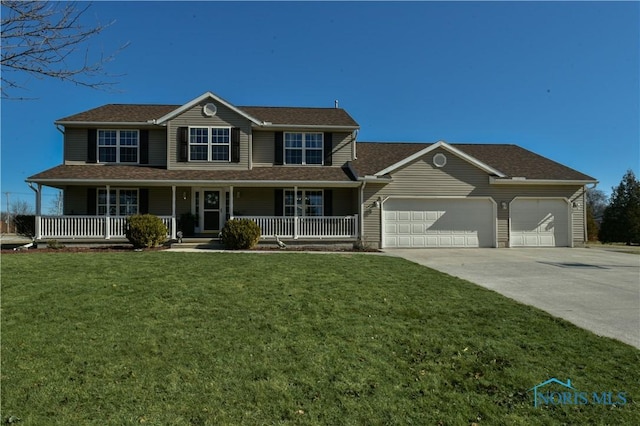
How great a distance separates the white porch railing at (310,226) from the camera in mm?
15336

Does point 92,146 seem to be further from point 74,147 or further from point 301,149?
point 301,149

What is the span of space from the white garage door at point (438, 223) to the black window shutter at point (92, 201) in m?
12.9

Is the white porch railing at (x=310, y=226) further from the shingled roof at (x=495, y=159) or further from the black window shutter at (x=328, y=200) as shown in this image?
the shingled roof at (x=495, y=159)

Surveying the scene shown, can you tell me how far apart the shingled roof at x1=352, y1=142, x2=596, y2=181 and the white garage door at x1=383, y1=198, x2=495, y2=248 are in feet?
6.71

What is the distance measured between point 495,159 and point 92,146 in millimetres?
19668

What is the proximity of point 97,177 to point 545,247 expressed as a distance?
1981 cm

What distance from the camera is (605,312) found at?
6059 millimetres

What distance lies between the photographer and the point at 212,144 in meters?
16.3

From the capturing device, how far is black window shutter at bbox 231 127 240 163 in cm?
1623

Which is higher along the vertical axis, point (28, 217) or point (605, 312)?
point (28, 217)

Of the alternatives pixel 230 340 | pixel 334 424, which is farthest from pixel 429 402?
pixel 230 340

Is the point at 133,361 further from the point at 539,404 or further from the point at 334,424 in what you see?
the point at 539,404

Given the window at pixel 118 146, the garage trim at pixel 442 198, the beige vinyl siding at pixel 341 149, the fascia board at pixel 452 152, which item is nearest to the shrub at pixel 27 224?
the window at pixel 118 146

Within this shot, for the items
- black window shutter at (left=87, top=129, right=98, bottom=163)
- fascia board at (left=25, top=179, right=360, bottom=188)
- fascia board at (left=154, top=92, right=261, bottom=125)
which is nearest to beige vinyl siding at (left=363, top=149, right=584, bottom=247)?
fascia board at (left=25, top=179, right=360, bottom=188)
